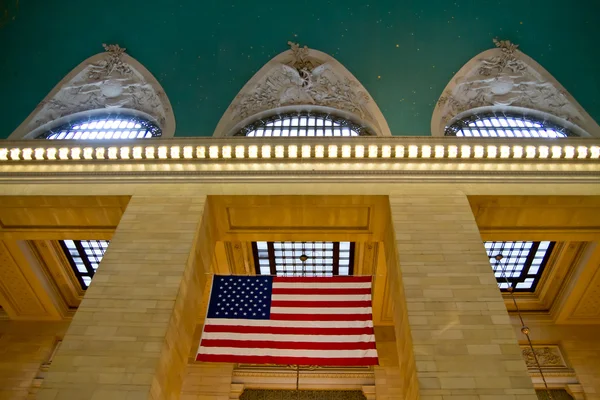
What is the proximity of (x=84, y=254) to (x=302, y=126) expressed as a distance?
6008 millimetres

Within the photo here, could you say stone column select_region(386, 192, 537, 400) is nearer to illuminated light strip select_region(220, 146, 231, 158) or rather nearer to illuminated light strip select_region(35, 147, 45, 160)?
illuminated light strip select_region(220, 146, 231, 158)

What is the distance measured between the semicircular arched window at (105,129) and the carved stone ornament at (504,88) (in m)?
6.98

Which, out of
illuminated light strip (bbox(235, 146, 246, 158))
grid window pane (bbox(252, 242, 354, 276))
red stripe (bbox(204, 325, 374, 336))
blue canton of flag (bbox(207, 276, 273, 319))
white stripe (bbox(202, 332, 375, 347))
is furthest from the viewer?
grid window pane (bbox(252, 242, 354, 276))

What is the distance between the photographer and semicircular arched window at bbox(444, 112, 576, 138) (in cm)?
1160

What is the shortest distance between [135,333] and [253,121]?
664 cm

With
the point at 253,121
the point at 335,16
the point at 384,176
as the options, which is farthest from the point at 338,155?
the point at 335,16

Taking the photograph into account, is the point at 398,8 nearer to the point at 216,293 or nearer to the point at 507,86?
the point at 507,86

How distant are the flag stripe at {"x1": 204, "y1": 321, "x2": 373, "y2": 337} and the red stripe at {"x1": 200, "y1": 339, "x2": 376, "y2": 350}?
159 millimetres

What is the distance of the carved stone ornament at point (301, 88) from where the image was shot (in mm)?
11945

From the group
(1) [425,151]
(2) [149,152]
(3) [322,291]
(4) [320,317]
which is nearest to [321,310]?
(4) [320,317]

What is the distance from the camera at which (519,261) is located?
11375 mm

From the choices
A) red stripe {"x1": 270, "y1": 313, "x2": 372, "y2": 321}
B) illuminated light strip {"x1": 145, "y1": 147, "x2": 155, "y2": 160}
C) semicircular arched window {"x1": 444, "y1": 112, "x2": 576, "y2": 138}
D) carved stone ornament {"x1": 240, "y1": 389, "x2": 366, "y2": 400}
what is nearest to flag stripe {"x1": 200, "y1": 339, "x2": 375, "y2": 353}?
red stripe {"x1": 270, "y1": 313, "x2": 372, "y2": 321}

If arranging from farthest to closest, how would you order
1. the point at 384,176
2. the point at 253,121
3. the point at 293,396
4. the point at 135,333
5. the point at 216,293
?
the point at 253,121 < the point at 293,396 < the point at 384,176 < the point at 216,293 < the point at 135,333

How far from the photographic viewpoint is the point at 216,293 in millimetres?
8133
